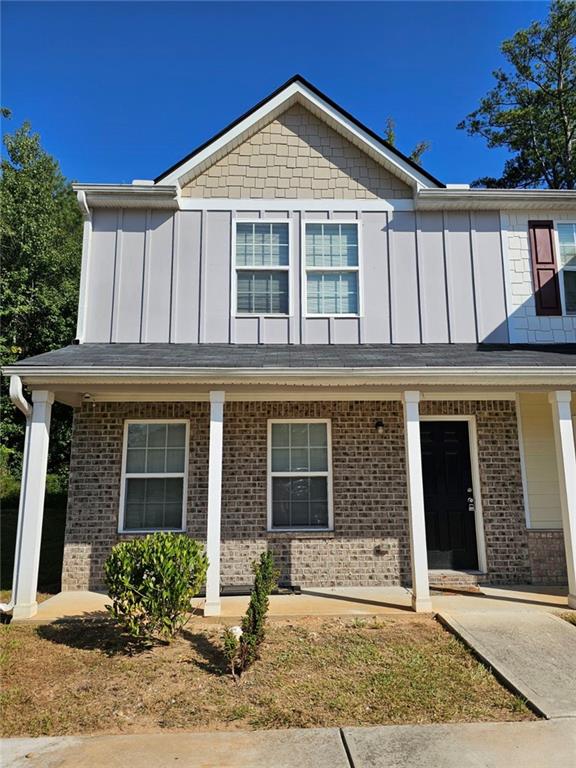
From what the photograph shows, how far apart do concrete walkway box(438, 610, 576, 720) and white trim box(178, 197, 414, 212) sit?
19.0 feet

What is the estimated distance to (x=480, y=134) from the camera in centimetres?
2062

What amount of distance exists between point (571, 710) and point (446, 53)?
1035cm

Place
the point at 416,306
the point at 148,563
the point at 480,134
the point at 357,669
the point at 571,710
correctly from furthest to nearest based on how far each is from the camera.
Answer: the point at 480,134, the point at 416,306, the point at 148,563, the point at 357,669, the point at 571,710

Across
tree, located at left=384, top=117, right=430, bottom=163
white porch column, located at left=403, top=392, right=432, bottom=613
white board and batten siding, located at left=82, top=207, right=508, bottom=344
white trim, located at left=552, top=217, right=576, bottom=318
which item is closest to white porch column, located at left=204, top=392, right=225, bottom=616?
white board and batten siding, located at left=82, top=207, right=508, bottom=344

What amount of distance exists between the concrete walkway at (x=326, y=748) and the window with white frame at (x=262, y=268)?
5.54m

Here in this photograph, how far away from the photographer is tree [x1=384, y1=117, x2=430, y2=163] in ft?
62.6

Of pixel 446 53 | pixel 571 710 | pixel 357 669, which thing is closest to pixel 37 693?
pixel 357 669

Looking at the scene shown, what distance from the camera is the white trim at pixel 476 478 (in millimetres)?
7008

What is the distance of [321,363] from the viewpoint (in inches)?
243

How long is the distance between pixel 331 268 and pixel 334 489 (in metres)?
3.29

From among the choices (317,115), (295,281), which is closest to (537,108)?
(317,115)

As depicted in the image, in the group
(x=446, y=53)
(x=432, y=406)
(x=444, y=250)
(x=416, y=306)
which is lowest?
(x=432, y=406)

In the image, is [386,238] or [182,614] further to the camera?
[386,238]

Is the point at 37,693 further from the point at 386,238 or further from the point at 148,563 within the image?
the point at 386,238
